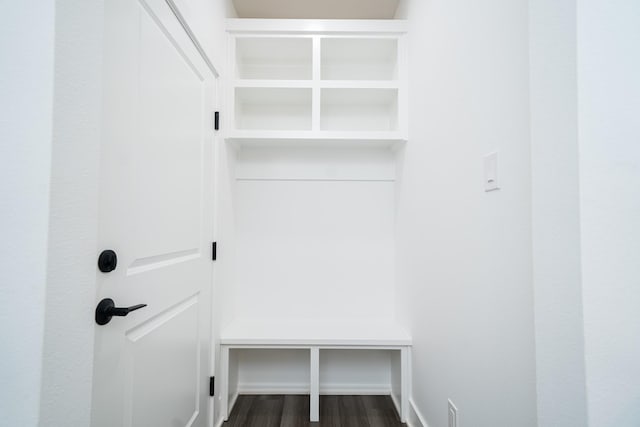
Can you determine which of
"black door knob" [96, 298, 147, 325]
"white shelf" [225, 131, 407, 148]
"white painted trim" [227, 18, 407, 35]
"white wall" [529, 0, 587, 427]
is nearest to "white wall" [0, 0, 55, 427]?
"black door knob" [96, 298, 147, 325]

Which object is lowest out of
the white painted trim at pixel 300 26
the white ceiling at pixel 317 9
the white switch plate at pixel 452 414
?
the white switch plate at pixel 452 414

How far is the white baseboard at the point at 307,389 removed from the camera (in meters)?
2.09

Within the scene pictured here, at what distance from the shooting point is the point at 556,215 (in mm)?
638

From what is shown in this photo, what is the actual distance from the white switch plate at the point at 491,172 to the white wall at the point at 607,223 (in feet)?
1.06

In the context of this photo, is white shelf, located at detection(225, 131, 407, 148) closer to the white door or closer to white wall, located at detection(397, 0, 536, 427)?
white wall, located at detection(397, 0, 536, 427)

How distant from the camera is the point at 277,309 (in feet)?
6.97

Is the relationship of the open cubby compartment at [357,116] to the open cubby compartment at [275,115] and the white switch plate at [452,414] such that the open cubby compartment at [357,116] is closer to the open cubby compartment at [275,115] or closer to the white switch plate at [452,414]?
the open cubby compartment at [275,115]

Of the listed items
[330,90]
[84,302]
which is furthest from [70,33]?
[330,90]

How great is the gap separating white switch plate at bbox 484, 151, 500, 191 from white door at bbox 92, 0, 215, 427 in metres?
1.12

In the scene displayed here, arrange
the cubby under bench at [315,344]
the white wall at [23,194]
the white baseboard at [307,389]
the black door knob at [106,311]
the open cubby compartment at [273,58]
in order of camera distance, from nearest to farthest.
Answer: the white wall at [23,194]
the black door knob at [106,311]
the cubby under bench at [315,344]
the open cubby compartment at [273,58]
the white baseboard at [307,389]

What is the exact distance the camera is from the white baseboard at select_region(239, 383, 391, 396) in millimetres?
2088

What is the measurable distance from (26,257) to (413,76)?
1854 mm

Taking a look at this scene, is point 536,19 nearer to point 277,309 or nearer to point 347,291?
point 347,291

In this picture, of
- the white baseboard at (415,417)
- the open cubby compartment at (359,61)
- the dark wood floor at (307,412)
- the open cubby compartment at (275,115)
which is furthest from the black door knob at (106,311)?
the open cubby compartment at (359,61)
